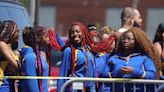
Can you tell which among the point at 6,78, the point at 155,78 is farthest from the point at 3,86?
the point at 155,78

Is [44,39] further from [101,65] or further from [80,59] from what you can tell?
[101,65]

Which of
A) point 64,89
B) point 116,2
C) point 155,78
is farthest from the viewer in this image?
point 116,2

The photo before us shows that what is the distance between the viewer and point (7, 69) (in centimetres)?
844

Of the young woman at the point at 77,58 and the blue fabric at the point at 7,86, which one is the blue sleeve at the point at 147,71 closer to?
the young woman at the point at 77,58

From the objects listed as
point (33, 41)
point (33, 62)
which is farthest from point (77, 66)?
point (33, 41)

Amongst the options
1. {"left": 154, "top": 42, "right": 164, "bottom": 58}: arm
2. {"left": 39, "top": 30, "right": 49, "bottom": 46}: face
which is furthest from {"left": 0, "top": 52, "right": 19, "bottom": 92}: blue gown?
{"left": 154, "top": 42, "right": 164, "bottom": 58}: arm

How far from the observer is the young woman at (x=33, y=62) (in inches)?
330

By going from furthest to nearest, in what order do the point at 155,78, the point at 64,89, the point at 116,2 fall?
the point at 116,2, the point at 155,78, the point at 64,89

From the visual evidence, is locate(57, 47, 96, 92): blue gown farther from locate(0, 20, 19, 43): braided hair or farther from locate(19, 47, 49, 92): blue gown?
locate(0, 20, 19, 43): braided hair

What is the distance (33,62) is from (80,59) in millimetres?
606

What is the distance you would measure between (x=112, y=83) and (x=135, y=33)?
80 cm

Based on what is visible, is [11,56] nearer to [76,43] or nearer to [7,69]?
[7,69]

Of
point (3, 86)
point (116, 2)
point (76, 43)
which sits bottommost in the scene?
point (116, 2)

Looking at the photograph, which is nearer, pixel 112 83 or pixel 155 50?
pixel 112 83
